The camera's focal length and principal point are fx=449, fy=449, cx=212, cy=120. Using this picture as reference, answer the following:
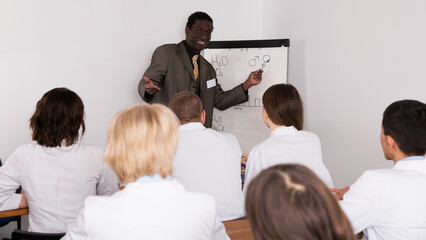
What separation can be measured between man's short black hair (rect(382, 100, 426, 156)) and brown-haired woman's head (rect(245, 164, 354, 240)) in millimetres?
1003

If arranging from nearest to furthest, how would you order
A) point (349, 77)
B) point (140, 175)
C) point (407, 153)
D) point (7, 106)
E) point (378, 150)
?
1. point (140, 175)
2. point (407, 153)
3. point (378, 150)
4. point (349, 77)
5. point (7, 106)

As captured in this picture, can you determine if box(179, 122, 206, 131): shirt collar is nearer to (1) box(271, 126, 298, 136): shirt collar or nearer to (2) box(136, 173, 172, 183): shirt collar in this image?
(1) box(271, 126, 298, 136): shirt collar

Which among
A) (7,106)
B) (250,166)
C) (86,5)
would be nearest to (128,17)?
(86,5)

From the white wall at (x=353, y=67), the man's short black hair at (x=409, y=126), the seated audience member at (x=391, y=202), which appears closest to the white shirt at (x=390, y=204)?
the seated audience member at (x=391, y=202)

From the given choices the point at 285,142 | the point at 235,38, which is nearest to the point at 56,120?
the point at 285,142

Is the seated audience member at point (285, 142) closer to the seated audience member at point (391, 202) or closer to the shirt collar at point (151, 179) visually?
the seated audience member at point (391, 202)

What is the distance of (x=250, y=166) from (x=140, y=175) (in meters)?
1.13

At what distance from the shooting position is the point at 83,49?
4.26 metres

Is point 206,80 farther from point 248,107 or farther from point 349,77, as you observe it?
point 349,77

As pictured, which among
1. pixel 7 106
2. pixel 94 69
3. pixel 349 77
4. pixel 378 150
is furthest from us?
pixel 94 69

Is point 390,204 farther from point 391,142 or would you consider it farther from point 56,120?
point 56,120

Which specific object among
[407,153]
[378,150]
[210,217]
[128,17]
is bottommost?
[378,150]

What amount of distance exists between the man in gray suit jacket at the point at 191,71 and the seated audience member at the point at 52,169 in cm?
189

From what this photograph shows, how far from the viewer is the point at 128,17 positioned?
444cm
